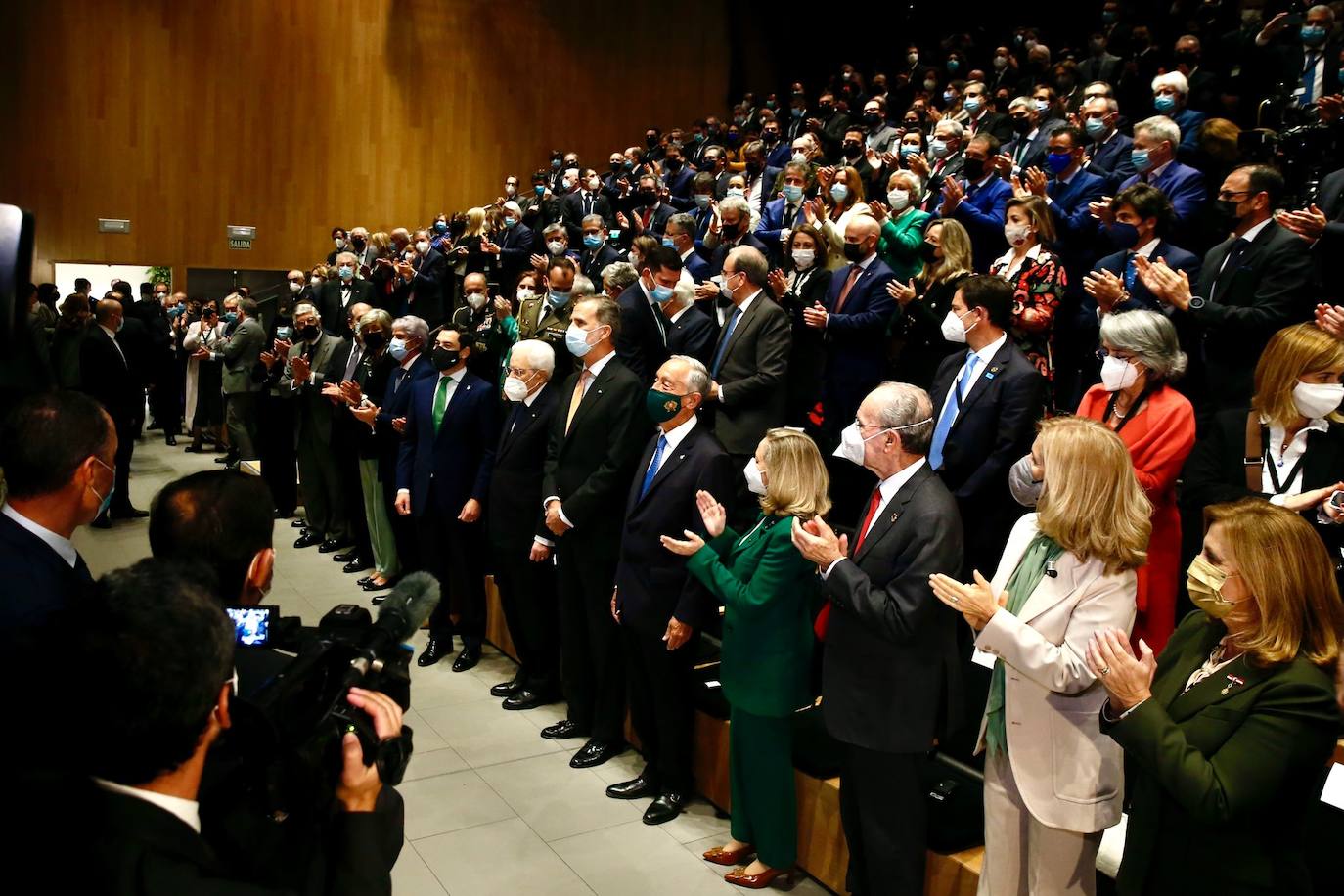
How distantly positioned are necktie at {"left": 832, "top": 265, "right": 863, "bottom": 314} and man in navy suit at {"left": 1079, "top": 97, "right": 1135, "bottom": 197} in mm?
1872

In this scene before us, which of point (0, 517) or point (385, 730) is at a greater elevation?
point (0, 517)

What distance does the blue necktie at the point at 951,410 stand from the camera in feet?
13.1

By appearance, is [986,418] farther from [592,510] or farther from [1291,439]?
[592,510]

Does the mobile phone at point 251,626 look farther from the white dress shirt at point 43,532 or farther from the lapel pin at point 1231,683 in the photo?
the lapel pin at point 1231,683

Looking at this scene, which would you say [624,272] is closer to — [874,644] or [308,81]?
[874,644]

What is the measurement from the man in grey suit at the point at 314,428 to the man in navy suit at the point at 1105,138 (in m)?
5.16

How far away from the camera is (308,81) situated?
15.5 meters

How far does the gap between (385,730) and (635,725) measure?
272 centimetres

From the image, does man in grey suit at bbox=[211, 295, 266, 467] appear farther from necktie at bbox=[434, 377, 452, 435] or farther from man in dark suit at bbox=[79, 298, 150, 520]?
necktie at bbox=[434, 377, 452, 435]

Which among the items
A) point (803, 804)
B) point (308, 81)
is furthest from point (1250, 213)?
point (308, 81)

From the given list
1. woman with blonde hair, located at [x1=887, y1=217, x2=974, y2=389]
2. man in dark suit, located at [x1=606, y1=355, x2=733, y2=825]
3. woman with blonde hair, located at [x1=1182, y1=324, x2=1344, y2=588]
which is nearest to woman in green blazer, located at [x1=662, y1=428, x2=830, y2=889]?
man in dark suit, located at [x1=606, y1=355, x2=733, y2=825]

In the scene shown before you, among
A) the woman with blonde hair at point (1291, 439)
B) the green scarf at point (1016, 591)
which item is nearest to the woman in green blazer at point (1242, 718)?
the green scarf at point (1016, 591)

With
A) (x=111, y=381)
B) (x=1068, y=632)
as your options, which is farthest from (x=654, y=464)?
(x=111, y=381)

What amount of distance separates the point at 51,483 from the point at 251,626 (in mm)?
640
